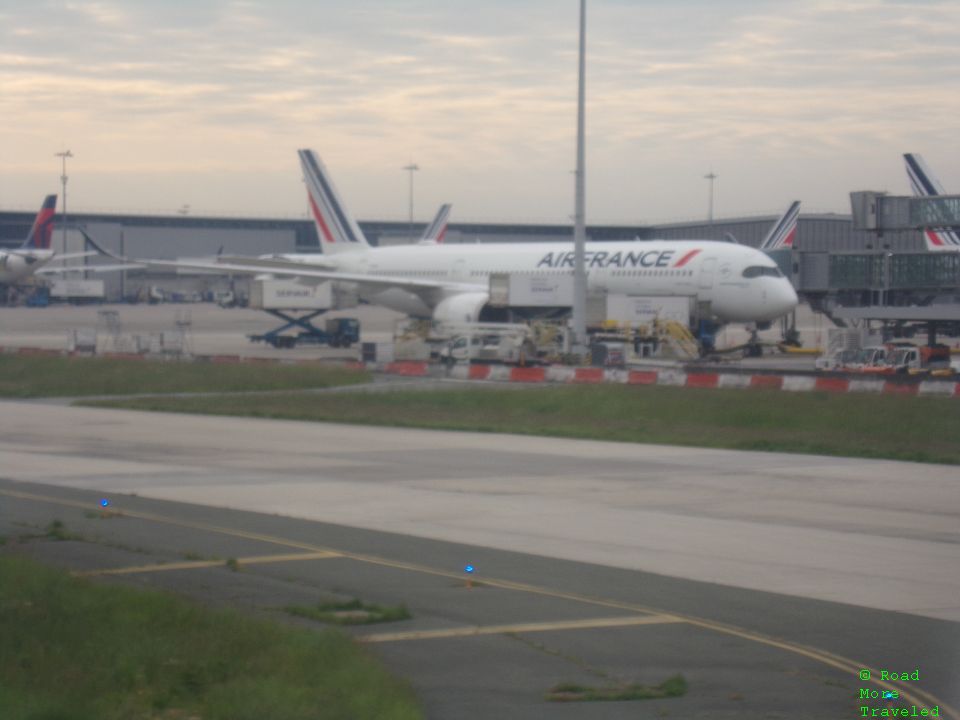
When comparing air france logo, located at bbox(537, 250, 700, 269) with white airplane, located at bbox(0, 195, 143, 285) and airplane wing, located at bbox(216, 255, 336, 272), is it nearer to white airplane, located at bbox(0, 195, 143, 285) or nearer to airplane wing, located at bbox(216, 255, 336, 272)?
airplane wing, located at bbox(216, 255, 336, 272)

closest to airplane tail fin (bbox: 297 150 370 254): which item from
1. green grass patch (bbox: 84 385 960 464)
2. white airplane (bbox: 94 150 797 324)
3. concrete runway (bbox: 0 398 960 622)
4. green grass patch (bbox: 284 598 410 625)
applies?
white airplane (bbox: 94 150 797 324)

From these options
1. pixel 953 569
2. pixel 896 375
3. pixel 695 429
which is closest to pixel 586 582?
pixel 953 569

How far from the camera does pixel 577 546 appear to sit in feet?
48.4

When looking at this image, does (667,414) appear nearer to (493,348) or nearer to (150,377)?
(493,348)

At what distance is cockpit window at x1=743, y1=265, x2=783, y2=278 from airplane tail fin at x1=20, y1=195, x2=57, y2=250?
7845cm

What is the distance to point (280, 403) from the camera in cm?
3559

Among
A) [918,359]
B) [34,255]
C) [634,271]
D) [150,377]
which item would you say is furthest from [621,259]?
[34,255]

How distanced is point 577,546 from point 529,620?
397cm

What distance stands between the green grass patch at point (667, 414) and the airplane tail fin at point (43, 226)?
8206cm

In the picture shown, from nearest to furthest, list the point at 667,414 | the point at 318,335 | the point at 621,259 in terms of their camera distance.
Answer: the point at 667,414 → the point at 621,259 → the point at 318,335

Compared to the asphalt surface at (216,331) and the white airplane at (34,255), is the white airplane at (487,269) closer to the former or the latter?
the asphalt surface at (216,331)

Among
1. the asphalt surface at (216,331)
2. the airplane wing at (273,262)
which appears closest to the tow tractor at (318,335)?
the asphalt surface at (216,331)

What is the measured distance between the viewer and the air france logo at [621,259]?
2100 inches

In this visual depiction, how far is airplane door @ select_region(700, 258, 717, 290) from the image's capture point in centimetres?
5216
